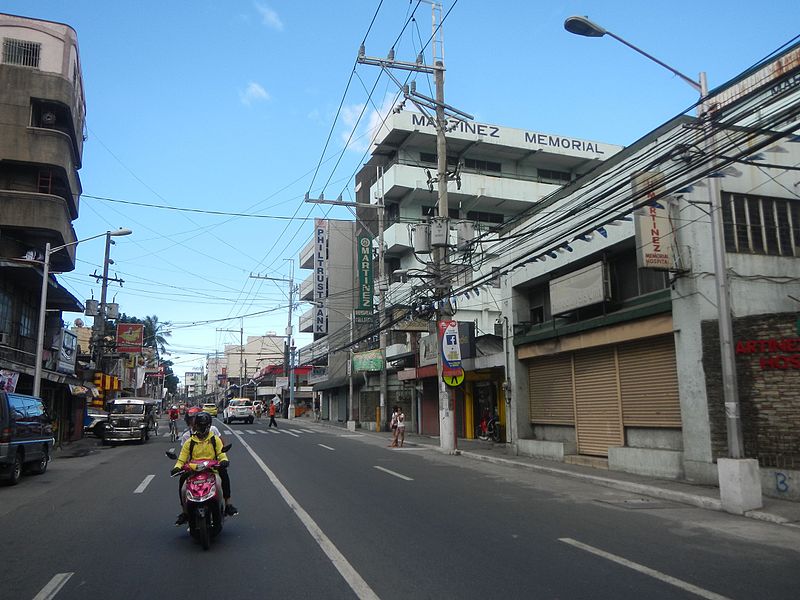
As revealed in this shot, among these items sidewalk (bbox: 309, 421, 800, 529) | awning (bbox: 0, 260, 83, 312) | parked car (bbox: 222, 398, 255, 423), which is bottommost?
sidewalk (bbox: 309, 421, 800, 529)

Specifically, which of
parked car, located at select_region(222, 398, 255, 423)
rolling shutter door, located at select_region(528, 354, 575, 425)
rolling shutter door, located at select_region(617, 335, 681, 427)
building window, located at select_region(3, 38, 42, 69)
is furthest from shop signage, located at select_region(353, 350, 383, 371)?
building window, located at select_region(3, 38, 42, 69)

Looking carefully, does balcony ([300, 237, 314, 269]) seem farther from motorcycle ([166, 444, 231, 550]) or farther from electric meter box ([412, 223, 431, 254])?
motorcycle ([166, 444, 231, 550])

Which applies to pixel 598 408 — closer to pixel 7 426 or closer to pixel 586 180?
pixel 586 180

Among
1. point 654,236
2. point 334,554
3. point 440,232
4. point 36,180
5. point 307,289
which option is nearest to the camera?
point 334,554

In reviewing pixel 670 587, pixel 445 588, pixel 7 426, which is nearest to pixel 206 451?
pixel 445 588

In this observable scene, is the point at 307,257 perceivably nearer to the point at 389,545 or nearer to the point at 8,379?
the point at 8,379

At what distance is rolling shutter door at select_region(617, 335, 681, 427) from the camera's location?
47.7 ft

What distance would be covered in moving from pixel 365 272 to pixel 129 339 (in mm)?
15752

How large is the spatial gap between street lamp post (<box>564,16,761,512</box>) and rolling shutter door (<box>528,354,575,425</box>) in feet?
26.0

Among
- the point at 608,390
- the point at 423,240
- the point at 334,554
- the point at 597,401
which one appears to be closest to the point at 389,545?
the point at 334,554

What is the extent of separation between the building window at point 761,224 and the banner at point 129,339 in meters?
35.1

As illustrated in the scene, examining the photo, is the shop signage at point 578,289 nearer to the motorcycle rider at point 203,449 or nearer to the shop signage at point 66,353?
the motorcycle rider at point 203,449

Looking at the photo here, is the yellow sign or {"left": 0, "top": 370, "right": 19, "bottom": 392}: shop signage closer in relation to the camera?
{"left": 0, "top": 370, "right": 19, "bottom": 392}: shop signage

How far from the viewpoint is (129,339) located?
3931cm
